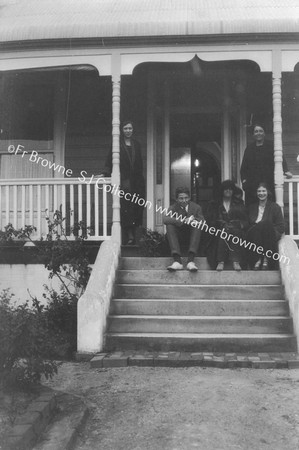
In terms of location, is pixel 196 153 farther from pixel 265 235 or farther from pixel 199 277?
pixel 199 277

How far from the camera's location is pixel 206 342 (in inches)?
211

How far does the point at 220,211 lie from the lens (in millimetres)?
7020

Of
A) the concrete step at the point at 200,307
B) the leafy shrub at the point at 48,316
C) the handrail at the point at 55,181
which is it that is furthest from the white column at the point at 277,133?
the leafy shrub at the point at 48,316

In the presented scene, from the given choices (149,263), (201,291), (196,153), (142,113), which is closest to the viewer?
(201,291)

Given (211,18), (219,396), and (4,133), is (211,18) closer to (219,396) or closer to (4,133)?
(4,133)

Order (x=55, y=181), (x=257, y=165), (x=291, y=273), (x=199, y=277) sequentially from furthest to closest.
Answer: (x=257, y=165) → (x=55, y=181) → (x=199, y=277) → (x=291, y=273)

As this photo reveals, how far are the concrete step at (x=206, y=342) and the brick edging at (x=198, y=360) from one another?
0.48ft

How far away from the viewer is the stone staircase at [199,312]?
17.6 feet

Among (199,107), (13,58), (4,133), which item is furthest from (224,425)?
(4,133)

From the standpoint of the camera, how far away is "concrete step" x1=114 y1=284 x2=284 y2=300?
19.8 ft

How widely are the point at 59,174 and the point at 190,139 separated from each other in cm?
259

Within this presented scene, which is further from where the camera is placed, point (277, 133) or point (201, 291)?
point (277, 133)

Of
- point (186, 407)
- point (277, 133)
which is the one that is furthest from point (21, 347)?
point (277, 133)

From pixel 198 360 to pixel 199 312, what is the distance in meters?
0.99
